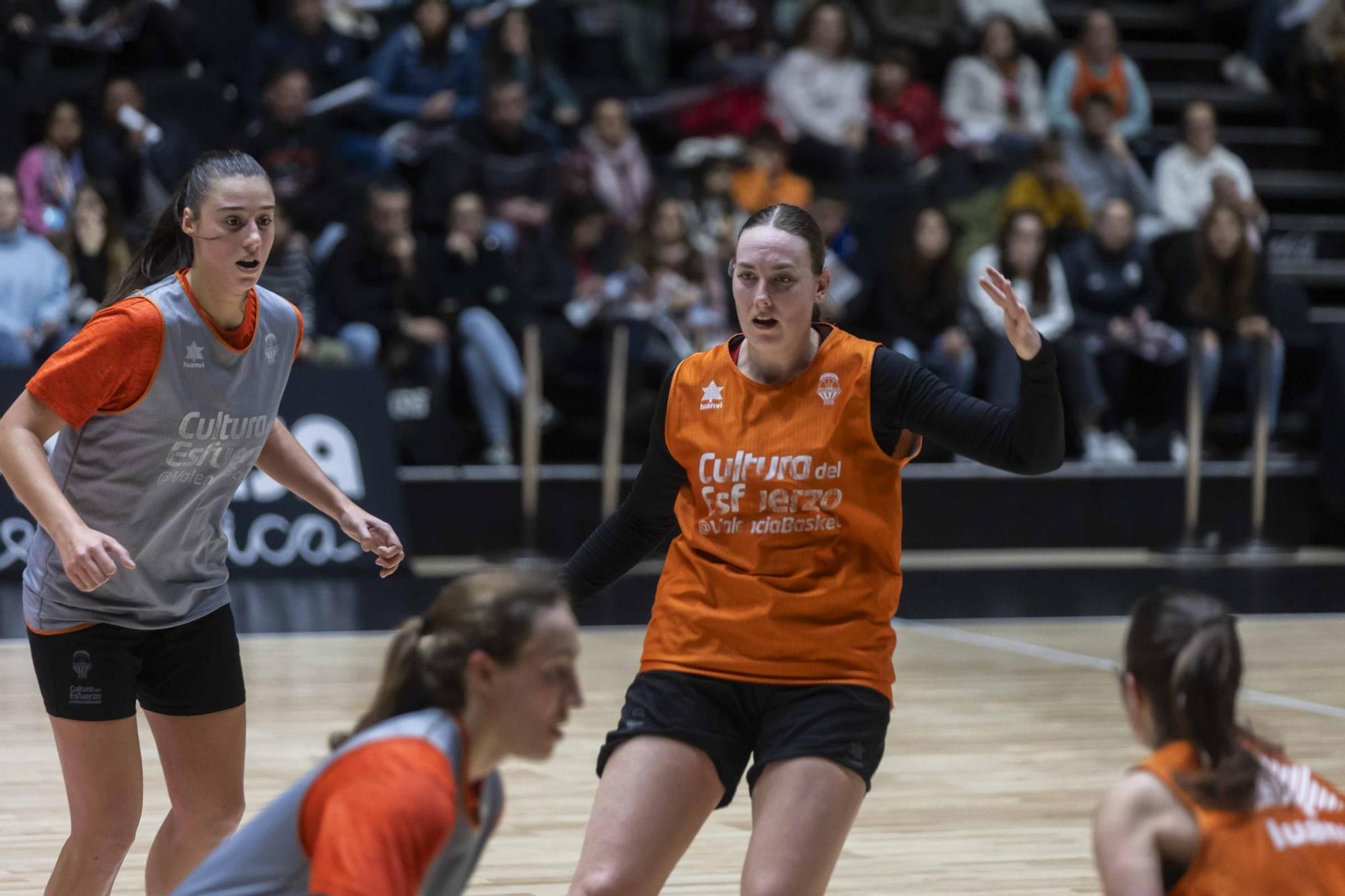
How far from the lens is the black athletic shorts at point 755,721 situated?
3055 mm

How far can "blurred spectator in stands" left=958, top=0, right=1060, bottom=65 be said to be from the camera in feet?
41.0

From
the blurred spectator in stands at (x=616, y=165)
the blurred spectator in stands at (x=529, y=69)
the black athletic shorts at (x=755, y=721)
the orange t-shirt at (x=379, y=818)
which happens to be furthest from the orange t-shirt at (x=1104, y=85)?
the orange t-shirt at (x=379, y=818)

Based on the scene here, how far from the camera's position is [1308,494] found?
34.9ft

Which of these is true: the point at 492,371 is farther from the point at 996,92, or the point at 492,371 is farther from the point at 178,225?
the point at 178,225

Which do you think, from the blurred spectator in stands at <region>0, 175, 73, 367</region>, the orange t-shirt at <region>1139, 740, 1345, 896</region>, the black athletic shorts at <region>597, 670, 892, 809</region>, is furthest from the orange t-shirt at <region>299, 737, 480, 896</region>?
the blurred spectator in stands at <region>0, 175, 73, 367</region>

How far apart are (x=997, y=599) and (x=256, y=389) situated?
585cm

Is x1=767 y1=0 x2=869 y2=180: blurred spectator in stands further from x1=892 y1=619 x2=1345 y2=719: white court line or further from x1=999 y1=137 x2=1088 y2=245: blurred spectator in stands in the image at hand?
x1=892 y1=619 x2=1345 y2=719: white court line

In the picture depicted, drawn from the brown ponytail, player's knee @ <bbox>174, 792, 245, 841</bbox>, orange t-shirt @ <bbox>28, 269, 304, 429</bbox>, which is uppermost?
the brown ponytail

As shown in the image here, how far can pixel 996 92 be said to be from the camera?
11797mm

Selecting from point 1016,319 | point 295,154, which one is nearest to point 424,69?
point 295,154

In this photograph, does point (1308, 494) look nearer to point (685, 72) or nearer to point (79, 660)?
point (685, 72)

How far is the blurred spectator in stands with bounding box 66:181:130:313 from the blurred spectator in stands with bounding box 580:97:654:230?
2.61m

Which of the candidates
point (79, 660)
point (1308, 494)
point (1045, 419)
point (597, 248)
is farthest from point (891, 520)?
point (1308, 494)

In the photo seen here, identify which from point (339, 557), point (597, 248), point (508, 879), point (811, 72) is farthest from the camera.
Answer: point (811, 72)
